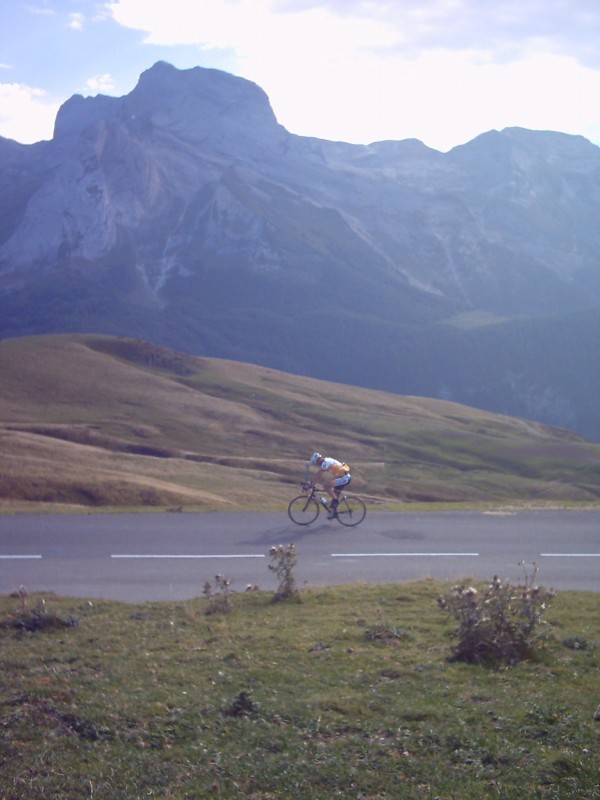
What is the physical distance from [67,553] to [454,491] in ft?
100.0

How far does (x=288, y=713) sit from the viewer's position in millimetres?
6172

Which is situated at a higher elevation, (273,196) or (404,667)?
(273,196)

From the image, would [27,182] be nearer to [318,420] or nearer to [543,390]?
[543,390]

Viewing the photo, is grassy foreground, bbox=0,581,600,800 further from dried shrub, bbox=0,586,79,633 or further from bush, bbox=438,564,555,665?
bush, bbox=438,564,555,665

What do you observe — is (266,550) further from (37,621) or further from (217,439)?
(217,439)

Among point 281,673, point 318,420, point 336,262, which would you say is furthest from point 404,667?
point 336,262

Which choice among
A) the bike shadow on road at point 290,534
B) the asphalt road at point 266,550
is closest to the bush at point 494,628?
the asphalt road at point 266,550

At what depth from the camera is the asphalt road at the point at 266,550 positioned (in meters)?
12.6

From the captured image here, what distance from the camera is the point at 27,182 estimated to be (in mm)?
170625

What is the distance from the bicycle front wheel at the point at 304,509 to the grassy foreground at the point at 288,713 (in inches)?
350

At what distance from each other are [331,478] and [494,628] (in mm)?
10909

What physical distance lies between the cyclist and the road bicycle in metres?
0.12

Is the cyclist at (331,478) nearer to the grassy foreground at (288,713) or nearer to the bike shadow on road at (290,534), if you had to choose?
the bike shadow on road at (290,534)

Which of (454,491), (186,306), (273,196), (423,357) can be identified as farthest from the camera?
(273,196)
